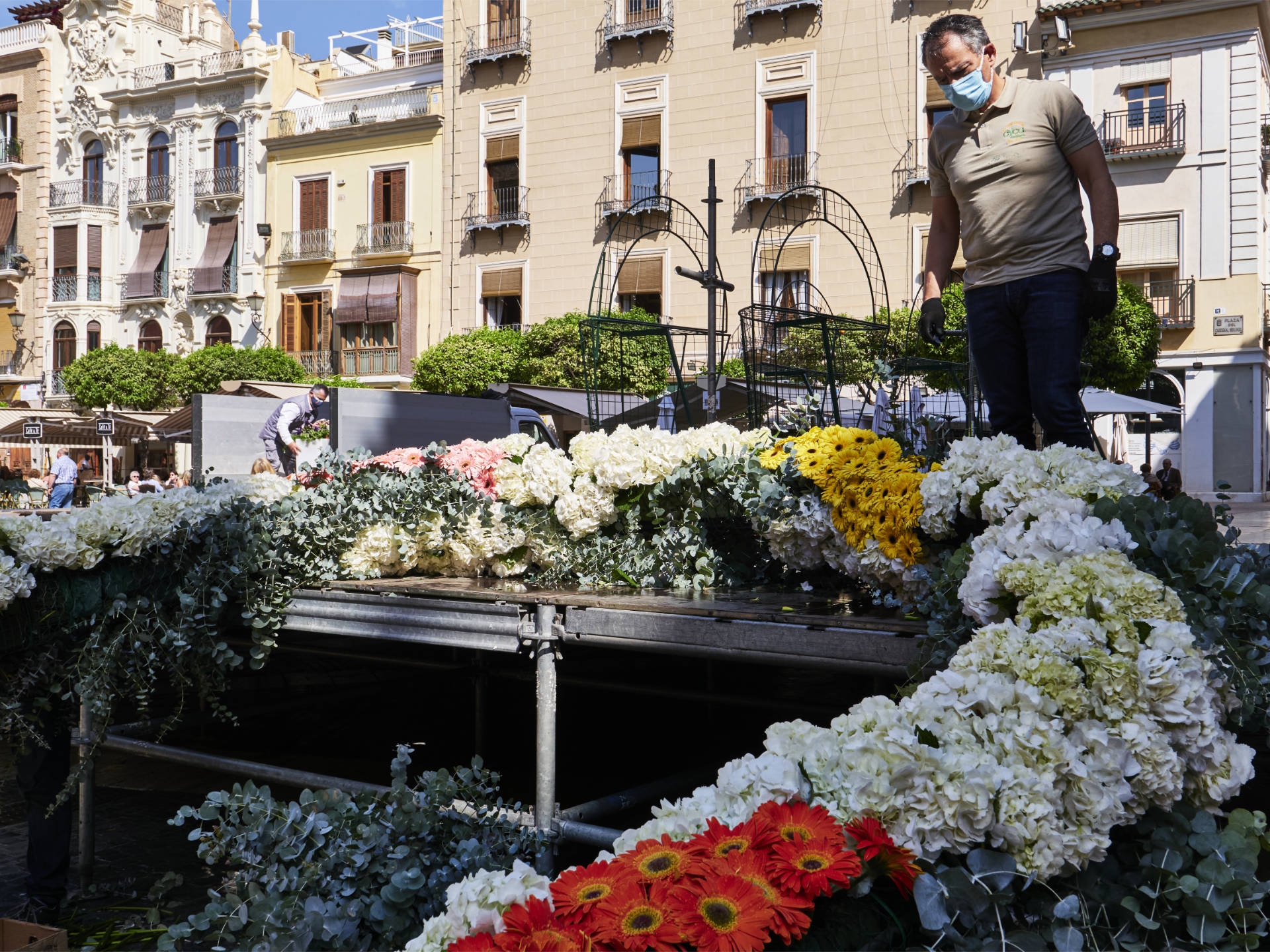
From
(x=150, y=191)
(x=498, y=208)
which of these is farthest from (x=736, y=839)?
(x=150, y=191)

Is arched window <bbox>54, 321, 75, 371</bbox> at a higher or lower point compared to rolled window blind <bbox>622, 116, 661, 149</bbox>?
lower

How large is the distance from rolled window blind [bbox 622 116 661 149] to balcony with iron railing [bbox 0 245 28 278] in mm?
21851

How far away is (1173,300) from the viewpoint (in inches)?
832

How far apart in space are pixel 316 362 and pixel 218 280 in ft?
14.6

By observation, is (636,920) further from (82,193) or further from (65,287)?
(82,193)

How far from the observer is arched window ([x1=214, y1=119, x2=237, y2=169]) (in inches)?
1251

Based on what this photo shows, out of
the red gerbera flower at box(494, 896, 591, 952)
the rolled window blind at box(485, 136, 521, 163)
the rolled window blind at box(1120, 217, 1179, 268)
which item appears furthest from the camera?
the rolled window blind at box(485, 136, 521, 163)

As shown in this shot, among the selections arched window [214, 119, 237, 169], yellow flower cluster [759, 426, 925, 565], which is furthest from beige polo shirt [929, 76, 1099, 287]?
arched window [214, 119, 237, 169]

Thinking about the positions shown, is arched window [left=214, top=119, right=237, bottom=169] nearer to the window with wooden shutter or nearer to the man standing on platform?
the window with wooden shutter

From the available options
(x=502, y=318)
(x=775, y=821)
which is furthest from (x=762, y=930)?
(x=502, y=318)

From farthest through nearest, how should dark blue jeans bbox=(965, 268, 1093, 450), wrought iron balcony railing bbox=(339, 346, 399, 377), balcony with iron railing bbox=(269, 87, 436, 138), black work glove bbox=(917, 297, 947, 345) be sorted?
balcony with iron railing bbox=(269, 87, 436, 138)
wrought iron balcony railing bbox=(339, 346, 399, 377)
black work glove bbox=(917, 297, 947, 345)
dark blue jeans bbox=(965, 268, 1093, 450)

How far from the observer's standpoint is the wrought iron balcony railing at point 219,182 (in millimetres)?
31453

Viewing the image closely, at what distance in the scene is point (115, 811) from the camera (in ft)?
15.3

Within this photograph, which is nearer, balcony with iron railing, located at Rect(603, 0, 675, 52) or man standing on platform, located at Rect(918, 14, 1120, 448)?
man standing on platform, located at Rect(918, 14, 1120, 448)
